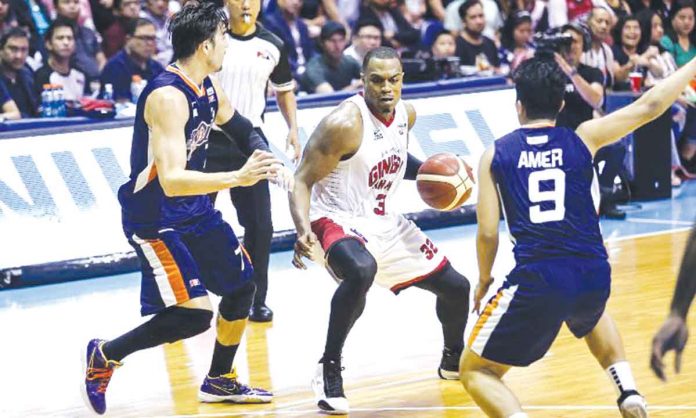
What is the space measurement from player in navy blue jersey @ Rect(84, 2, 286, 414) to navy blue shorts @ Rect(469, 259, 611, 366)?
65.8 inches

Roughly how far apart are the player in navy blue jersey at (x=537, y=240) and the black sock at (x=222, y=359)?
6.06 ft

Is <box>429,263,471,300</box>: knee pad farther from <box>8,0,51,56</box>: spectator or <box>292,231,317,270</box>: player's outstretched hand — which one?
<box>8,0,51,56</box>: spectator

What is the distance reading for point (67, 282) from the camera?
10672mm

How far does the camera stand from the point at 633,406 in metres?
5.66

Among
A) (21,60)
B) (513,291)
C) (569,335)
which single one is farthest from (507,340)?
(21,60)

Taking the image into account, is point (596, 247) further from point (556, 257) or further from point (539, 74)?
point (539, 74)

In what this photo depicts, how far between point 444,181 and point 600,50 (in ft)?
20.8

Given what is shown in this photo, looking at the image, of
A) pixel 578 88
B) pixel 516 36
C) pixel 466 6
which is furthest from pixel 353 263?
pixel 516 36

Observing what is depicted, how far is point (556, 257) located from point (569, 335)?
2943 mm

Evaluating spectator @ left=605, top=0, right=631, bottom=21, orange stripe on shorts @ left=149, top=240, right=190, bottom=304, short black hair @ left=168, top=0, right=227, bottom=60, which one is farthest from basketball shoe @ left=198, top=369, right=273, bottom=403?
spectator @ left=605, top=0, right=631, bottom=21

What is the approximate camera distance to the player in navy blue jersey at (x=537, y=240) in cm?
547

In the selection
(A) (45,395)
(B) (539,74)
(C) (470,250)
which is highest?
(B) (539,74)

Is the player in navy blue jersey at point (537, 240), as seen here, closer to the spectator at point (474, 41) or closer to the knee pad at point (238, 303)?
the knee pad at point (238, 303)

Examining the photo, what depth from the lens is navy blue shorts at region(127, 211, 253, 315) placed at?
21.7 feet
